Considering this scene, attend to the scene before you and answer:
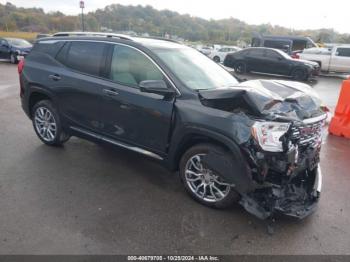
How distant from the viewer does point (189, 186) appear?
146 inches

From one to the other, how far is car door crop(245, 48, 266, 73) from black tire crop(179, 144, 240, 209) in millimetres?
14526

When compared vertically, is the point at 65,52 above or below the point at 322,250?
above

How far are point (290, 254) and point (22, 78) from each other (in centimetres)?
487

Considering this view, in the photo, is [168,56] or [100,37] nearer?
[168,56]

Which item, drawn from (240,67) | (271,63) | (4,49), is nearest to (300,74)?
(271,63)

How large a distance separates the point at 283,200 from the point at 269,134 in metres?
0.74

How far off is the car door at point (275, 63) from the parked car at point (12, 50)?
1388 cm

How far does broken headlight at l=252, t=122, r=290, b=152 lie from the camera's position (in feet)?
9.97

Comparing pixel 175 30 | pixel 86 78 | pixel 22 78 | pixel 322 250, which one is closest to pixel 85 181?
pixel 86 78

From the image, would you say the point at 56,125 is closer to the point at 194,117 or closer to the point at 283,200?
the point at 194,117

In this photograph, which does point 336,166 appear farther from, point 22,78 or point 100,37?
point 22,78

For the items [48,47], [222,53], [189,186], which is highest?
[48,47]

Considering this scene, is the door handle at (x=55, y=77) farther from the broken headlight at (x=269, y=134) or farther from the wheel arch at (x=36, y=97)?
the broken headlight at (x=269, y=134)

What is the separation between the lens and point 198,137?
11.5 feet
